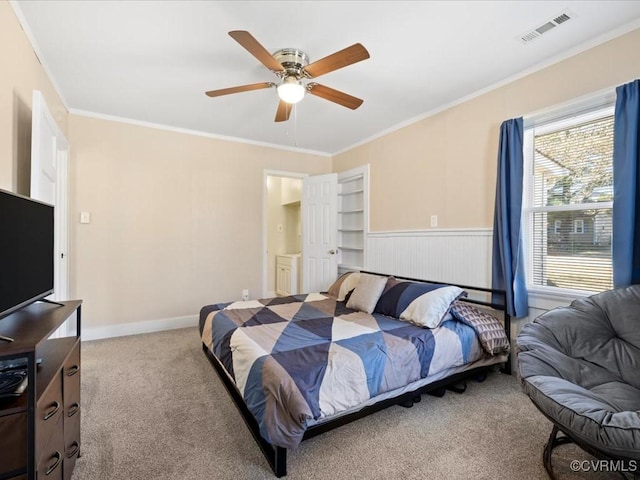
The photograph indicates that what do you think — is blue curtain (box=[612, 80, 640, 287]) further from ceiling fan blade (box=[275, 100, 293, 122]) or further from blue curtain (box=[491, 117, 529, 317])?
ceiling fan blade (box=[275, 100, 293, 122])

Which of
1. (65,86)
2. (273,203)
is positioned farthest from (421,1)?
(273,203)

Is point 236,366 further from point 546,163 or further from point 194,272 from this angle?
point 546,163

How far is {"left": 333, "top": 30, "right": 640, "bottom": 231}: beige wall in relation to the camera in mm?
2156

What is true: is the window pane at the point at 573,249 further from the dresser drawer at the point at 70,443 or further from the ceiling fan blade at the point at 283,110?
the dresser drawer at the point at 70,443

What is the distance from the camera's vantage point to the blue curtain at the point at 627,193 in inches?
75.0

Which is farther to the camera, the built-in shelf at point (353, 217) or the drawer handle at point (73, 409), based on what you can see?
the built-in shelf at point (353, 217)

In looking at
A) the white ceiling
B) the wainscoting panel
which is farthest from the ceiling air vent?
the wainscoting panel

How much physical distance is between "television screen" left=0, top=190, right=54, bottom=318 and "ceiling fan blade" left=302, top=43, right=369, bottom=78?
173 centimetres

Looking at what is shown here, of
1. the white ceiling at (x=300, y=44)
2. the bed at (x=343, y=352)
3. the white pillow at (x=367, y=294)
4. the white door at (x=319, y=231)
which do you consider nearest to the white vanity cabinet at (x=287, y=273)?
the white door at (x=319, y=231)

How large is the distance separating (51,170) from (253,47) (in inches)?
76.1

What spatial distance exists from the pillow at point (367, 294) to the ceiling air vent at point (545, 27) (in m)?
2.16

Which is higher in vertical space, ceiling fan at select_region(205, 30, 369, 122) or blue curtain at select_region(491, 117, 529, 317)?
ceiling fan at select_region(205, 30, 369, 122)

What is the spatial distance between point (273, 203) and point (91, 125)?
315 cm

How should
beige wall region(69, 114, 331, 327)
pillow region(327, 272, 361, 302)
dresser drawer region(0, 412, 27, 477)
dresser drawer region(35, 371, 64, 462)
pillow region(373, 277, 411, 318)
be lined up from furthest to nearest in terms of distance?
beige wall region(69, 114, 331, 327) → pillow region(327, 272, 361, 302) → pillow region(373, 277, 411, 318) → dresser drawer region(35, 371, 64, 462) → dresser drawer region(0, 412, 27, 477)
